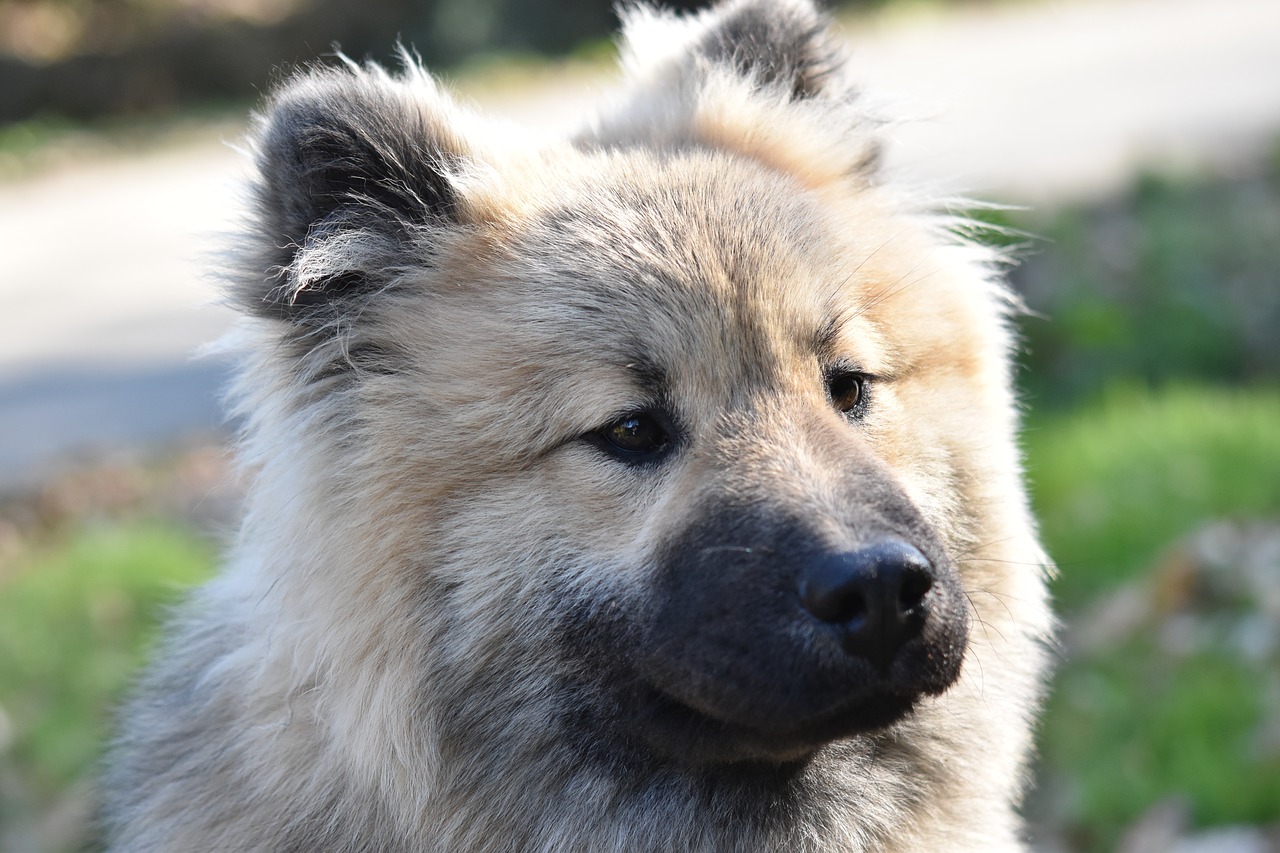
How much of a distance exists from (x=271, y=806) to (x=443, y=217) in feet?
4.88

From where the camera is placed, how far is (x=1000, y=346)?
3.57 meters

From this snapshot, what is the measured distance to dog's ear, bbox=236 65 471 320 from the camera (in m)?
2.95

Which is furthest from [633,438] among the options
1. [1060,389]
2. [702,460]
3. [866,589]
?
[1060,389]

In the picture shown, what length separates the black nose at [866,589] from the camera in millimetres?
2551

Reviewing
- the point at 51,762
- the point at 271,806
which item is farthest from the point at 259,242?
the point at 51,762

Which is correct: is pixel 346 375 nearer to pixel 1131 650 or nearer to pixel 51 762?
pixel 51 762

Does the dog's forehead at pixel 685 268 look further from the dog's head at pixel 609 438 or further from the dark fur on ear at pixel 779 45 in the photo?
the dark fur on ear at pixel 779 45

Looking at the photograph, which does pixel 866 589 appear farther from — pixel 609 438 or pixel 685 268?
pixel 685 268

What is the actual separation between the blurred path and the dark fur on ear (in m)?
0.62

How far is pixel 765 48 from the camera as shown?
3785 millimetres

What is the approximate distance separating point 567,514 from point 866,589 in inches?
29.4

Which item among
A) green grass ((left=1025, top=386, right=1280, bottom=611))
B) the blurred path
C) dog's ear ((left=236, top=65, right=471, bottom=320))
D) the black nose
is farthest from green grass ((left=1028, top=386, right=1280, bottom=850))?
dog's ear ((left=236, top=65, right=471, bottom=320))

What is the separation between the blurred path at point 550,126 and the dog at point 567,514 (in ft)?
4.95

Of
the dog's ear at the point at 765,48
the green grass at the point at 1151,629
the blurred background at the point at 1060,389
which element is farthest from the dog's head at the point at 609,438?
the green grass at the point at 1151,629
